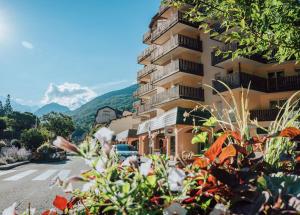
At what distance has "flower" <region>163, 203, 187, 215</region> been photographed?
86 cm

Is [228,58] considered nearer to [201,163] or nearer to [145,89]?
[145,89]

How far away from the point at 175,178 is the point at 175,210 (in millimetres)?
85

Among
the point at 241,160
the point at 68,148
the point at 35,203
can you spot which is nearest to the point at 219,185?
the point at 241,160

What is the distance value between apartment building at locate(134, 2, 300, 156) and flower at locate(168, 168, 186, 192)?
19.8 metres

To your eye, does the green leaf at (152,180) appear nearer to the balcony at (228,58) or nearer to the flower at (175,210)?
the flower at (175,210)

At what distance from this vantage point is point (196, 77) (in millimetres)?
27984

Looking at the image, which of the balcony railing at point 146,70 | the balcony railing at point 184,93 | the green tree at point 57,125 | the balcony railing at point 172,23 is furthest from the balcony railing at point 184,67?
the green tree at point 57,125

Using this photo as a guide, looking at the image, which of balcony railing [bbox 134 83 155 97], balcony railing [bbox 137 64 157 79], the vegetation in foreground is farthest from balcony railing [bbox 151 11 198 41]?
the vegetation in foreground

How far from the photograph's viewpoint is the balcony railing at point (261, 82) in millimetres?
23312

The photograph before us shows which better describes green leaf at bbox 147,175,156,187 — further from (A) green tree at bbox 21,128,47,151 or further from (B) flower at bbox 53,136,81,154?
(A) green tree at bbox 21,128,47,151

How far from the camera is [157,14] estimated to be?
Answer: 34.8 meters

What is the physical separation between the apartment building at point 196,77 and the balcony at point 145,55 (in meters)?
5.29

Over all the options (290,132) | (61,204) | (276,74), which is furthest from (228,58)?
(61,204)

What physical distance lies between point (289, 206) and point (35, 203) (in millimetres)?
7371
